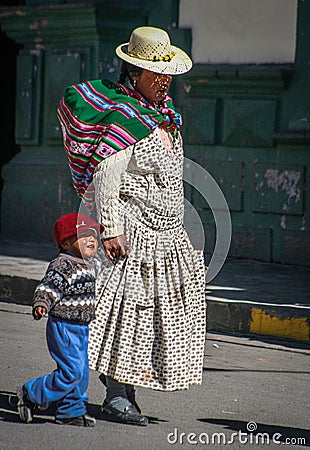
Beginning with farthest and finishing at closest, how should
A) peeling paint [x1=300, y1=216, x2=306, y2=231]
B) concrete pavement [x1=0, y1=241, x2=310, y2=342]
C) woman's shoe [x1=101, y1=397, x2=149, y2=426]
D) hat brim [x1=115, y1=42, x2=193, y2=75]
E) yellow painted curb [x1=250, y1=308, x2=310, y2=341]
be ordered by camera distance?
peeling paint [x1=300, y1=216, x2=306, y2=231] < concrete pavement [x1=0, y1=241, x2=310, y2=342] < yellow painted curb [x1=250, y1=308, x2=310, y2=341] < woman's shoe [x1=101, y1=397, x2=149, y2=426] < hat brim [x1=115, y1=42, x2=193, y2=75]

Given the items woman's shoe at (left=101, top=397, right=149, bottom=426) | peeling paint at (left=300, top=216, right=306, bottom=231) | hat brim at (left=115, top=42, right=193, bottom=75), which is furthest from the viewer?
peeling paint at (left=300, top=216, right=306, bottom=231)

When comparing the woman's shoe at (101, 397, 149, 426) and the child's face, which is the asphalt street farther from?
the child's face

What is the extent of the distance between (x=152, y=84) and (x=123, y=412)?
149 centimetres

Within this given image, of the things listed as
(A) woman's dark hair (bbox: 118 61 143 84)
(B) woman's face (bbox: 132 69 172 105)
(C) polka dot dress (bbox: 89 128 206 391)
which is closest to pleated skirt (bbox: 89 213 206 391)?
(C) polka dot dress (bbox: 89 128 206 391)

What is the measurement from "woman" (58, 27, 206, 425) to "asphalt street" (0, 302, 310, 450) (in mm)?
250

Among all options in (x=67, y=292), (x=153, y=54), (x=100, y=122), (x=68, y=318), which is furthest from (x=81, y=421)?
(x=153, y=54)

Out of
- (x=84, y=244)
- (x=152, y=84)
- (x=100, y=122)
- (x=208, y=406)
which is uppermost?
(x=152, y=84)

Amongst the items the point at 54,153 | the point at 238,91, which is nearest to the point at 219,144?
the point at 238,91

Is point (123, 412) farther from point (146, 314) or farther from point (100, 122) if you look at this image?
point (100, 122)

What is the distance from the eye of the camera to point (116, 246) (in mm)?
5250

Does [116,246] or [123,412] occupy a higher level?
[116,246]

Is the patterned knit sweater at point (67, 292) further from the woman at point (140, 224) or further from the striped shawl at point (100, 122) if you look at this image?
the striped shawl at point (100, 122)

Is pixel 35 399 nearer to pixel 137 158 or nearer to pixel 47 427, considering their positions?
pixel 47 427

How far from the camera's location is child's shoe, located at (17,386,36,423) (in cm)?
536
